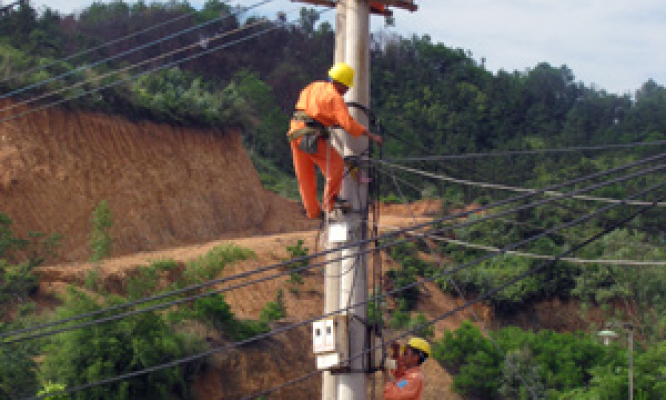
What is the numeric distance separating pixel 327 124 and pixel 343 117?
0.25 metres

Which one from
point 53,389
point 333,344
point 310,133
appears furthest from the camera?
point 53,389

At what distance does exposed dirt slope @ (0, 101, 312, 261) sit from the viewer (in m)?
24.2

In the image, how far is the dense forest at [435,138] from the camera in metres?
20.6

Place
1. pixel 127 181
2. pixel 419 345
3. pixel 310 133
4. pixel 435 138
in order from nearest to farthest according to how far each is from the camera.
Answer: pixel 310 133
pixel 419 345
pixel 127 181
pixel 435 138

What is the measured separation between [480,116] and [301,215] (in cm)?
2115

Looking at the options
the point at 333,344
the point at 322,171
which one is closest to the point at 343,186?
the point at 322,171

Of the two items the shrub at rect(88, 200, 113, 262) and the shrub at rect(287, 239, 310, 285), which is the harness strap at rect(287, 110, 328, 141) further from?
the shrub at rect(287, 239, 310, 285)

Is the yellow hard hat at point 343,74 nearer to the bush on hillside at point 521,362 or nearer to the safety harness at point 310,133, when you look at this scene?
the safety harness at point 310,133

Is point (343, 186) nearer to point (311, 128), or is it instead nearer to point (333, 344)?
point (311, 128)

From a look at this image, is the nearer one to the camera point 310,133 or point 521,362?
point 310,133

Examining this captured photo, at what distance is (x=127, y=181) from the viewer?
2728cm

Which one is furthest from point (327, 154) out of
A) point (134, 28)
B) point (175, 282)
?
point (134, 28)

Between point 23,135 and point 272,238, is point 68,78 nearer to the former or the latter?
point 23,135

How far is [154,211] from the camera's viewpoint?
90.7 feet
